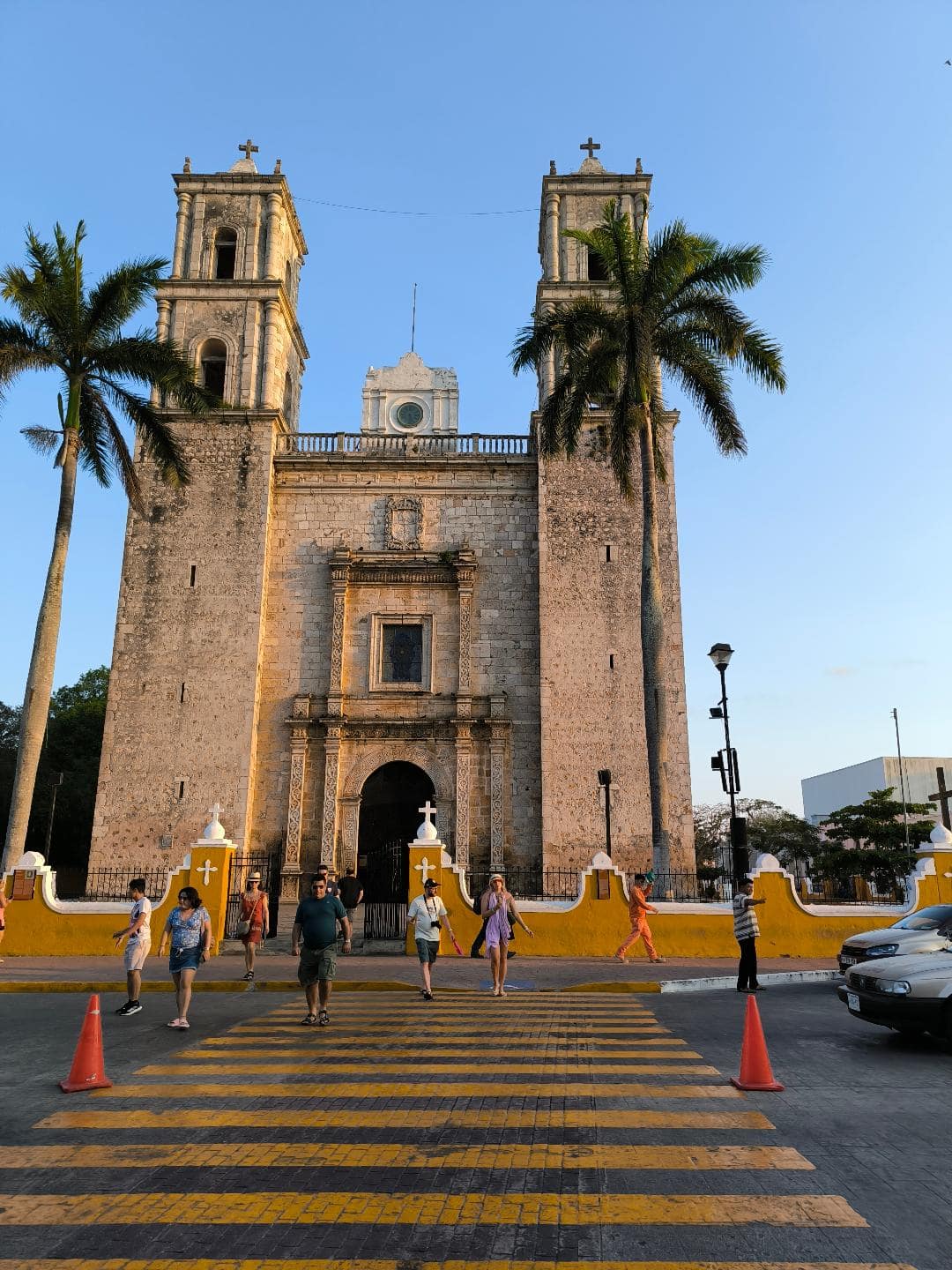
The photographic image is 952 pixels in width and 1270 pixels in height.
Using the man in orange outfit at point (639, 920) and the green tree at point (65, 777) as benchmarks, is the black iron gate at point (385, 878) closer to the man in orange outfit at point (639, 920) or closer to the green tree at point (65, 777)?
the man in orange outfit at point (639, 920)

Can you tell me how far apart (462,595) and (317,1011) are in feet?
54.1

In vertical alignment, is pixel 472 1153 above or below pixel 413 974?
below

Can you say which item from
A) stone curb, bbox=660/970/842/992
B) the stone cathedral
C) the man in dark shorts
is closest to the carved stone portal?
the stone cathedral

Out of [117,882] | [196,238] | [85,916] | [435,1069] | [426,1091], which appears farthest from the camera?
[196,238]

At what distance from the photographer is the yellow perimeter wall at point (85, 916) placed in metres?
16.3

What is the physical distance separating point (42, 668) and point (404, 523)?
10.8 m

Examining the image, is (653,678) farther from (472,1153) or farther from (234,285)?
(234,285)

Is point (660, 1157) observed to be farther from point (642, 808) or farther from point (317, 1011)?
point (642, 808)

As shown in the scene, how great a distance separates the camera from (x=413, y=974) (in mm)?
13727

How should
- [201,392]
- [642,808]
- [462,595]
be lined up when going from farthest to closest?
[462,595] → [642,808] → [201,392]

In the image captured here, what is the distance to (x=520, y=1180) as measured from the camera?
15.5 feet

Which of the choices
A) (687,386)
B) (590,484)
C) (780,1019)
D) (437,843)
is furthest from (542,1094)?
(590,484)

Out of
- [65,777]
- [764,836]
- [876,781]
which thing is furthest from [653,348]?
[876,781]

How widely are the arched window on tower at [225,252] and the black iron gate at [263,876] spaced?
1729 cm
